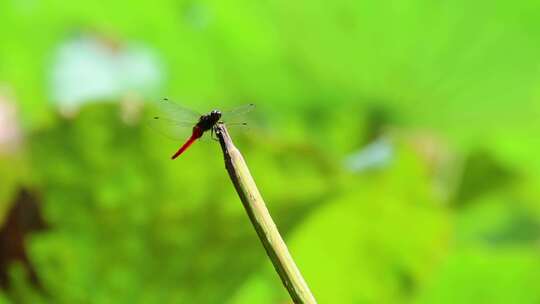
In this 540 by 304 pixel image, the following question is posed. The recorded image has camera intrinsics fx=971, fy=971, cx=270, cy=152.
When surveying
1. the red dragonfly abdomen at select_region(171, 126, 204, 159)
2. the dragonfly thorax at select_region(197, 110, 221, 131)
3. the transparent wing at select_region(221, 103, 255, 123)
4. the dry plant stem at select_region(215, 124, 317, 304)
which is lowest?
the dry plant stem at select_region(215, 124, 317, 304)

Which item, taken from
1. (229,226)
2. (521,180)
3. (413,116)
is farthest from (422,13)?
(229,226)

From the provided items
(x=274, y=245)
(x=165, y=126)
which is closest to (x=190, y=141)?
(x=165, y=126)

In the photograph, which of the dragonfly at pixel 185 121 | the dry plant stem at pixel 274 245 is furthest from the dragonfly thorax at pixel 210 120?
the dry plant stem at pixel 274 245

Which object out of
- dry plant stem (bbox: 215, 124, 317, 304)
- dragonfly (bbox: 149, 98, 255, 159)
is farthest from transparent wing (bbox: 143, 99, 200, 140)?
dry plant stem (bbox: 215, 124, 317, 304)

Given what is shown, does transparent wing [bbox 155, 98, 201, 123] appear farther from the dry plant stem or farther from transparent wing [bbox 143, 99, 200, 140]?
the dry plant stem

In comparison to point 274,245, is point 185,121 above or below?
above

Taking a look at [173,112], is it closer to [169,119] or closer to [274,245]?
[169,119]

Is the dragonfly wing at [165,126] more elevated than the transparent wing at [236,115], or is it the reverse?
the transparent wing at [236,115]

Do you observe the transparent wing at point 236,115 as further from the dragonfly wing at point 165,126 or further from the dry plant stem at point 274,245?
the dry plant stem at point 274,245

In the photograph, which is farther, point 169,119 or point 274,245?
point 169,119
